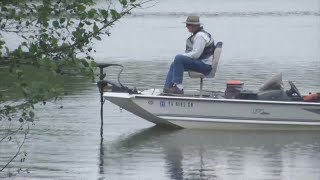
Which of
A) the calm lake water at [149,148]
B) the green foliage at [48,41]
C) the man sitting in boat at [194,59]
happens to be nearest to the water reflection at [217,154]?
the calm lake water at [149,148]

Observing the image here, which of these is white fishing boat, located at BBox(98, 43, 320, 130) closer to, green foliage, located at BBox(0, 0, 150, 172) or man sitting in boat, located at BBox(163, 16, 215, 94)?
man sitting in boat, located at BBox(163, 16, 215, 94)

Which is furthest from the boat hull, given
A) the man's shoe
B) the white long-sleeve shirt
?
the white long-sleeve shirt

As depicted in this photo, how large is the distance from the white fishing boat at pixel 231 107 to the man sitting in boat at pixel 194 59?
122mm

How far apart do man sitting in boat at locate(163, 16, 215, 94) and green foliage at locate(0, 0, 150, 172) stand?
7784mm

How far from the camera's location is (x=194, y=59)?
46.2 feet

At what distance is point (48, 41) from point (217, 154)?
663cm

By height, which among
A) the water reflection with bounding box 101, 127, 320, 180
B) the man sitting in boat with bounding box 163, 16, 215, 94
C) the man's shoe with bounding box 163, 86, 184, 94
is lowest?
the water reflection with bounding box 101, 127, 320, 180

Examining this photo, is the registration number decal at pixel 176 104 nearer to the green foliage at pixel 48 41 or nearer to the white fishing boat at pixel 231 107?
the white fishing boat at pixel 231 107

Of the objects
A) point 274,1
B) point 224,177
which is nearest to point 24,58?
point 224,177

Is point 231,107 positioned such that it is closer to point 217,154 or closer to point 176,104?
point 176,104

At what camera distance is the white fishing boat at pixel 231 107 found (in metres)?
13.8

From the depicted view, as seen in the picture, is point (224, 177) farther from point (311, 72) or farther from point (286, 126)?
point (311, 72)

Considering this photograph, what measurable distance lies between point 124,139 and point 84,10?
789cm

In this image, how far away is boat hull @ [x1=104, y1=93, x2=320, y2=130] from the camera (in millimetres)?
13812
